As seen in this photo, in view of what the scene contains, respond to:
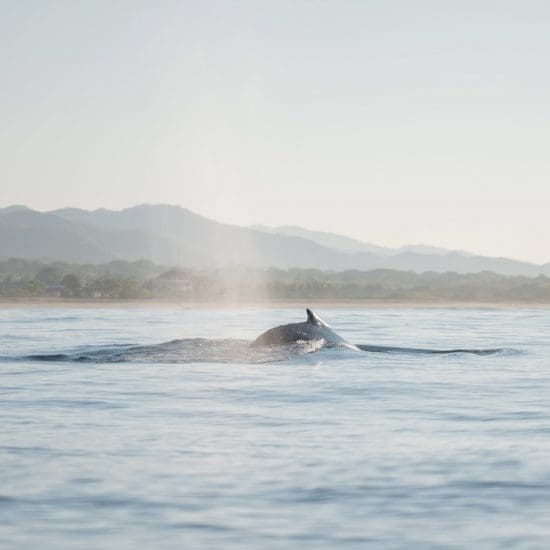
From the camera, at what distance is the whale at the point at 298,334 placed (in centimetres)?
2402

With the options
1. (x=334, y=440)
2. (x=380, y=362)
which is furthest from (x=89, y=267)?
(x=334, y=440)

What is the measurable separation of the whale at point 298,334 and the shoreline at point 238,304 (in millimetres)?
46174

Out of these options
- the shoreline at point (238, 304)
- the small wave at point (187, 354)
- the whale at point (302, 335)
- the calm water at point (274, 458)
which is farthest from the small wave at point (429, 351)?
the shoreline at point (238, 304)

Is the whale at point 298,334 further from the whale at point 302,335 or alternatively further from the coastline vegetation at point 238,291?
the coastline vegetation at point 238,291

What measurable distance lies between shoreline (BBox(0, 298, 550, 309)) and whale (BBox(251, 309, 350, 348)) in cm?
4617

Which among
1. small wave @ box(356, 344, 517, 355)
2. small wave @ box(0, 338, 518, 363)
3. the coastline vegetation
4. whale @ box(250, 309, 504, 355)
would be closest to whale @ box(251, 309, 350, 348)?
whale @ box(250, 309, 504, 355)

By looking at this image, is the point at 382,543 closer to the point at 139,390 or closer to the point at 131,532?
the point at 131,532

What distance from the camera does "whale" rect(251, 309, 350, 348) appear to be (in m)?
24.0

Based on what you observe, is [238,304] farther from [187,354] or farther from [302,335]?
[187,354]

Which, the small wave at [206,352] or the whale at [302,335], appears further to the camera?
the whale at [302,335]

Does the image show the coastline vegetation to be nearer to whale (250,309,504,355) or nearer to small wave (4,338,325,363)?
small wave (4,338,325,363)

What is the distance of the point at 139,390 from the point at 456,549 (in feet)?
31.9

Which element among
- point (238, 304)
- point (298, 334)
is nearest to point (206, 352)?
point (298, 334)

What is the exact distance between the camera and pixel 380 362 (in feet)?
72.4
